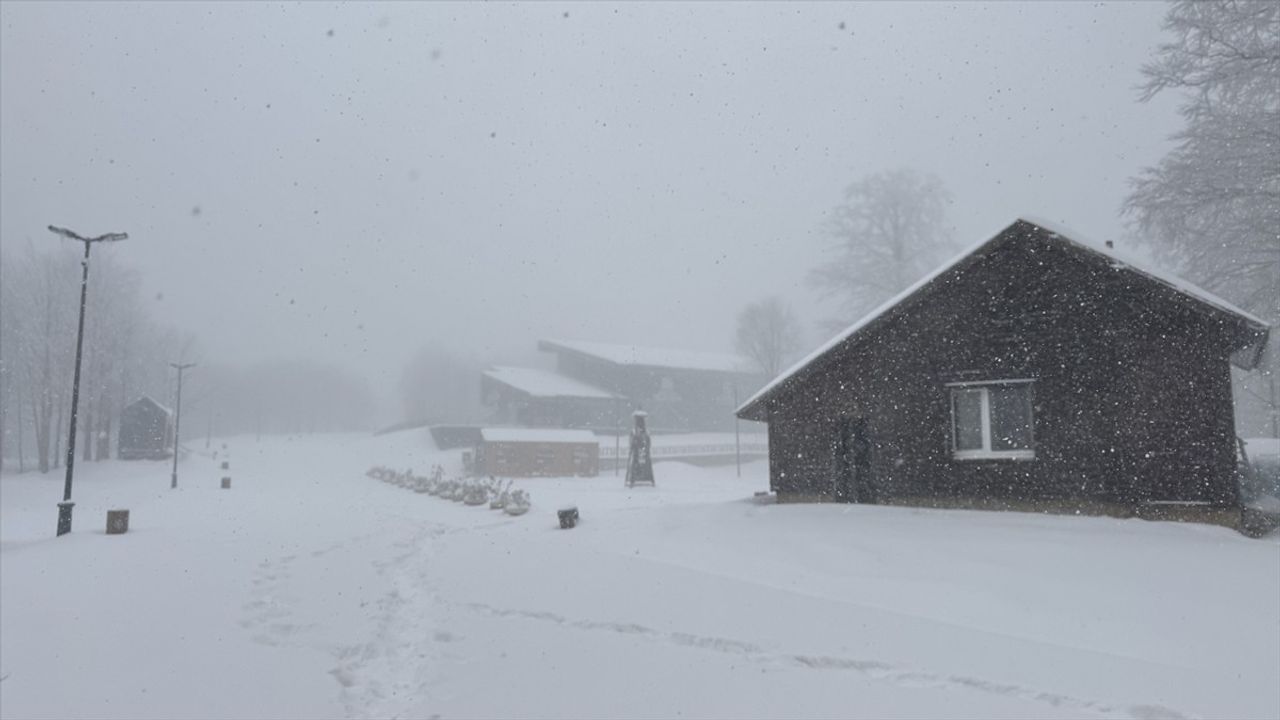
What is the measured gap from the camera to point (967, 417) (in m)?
13.1

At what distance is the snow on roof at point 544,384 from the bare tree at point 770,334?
1269 cm

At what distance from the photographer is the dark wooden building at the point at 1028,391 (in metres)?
10.9

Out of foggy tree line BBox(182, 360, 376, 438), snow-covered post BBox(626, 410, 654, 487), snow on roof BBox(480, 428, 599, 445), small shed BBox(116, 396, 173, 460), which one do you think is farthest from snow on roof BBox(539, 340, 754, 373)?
foggy tree line BBox(182, 360, 376, 438)

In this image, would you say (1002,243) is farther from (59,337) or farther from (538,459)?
(59,337)

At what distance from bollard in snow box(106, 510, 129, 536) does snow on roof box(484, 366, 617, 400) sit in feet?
115

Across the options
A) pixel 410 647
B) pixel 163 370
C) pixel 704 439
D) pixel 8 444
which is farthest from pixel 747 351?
pixel 8 444

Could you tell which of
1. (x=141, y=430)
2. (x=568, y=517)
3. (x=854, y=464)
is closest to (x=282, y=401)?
(x=141, y=430)

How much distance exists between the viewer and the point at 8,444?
61.4 meters

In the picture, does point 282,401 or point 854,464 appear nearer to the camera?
point 854,464

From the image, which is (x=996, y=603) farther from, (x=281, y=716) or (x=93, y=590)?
(x=93, y=590)

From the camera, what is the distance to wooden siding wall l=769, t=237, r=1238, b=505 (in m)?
10.9

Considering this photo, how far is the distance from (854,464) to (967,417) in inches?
87.8

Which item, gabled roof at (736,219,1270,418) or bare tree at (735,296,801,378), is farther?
bare tree at (735,296,801,378)

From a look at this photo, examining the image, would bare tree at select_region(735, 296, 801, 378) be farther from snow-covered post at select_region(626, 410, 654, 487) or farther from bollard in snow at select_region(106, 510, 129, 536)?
bollard in snow at select_region(106, 510, 129, 536)
